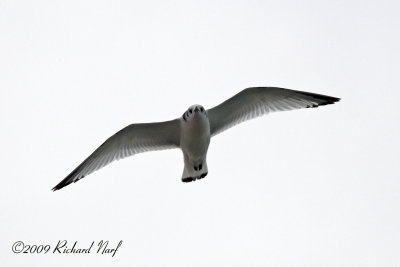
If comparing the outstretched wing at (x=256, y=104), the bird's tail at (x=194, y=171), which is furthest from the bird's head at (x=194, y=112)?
the bird's tail at (x=194, y=171)

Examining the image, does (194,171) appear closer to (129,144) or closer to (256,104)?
(129,144)

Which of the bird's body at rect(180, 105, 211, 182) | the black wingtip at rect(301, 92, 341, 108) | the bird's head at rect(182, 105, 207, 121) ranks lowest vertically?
the bird's body at rect(180, 105, 211, 182)

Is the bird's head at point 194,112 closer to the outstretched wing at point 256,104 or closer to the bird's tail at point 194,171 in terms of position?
the outstretched wing at point 256,104

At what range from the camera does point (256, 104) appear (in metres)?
13.8

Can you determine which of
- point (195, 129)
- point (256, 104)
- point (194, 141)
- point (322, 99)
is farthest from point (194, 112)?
point (322, 99)

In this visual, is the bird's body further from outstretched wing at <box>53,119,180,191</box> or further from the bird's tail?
outstretched wing at <box>53,119,180,191</box>

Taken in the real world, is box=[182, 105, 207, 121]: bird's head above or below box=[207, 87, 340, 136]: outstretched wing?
below

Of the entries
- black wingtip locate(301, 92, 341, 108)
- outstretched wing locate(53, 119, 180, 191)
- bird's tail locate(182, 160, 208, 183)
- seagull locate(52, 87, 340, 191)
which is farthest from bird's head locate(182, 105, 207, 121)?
black wingtip locate(301, 92, 341, 108)

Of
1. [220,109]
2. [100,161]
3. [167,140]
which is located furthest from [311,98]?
[100,161]

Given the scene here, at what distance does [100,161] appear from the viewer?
559 inches

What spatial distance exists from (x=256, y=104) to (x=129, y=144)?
7.49 ft

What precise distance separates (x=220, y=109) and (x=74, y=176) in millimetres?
2722

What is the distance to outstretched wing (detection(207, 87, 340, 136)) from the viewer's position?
13.6 m

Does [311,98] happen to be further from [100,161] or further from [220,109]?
[100,161]
